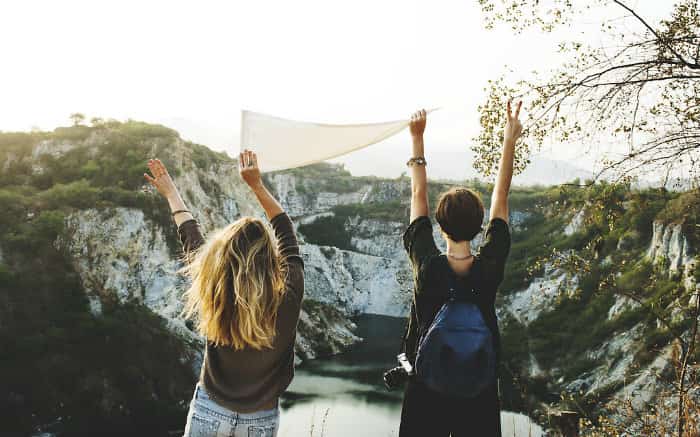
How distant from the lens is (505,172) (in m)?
2.60

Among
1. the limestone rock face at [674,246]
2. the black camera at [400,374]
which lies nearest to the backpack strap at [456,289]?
the black camera at [400,374]

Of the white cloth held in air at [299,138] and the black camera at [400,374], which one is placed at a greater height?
the white cloth held in air at [299,138]

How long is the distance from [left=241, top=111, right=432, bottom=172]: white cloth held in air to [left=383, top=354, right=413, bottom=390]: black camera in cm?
112

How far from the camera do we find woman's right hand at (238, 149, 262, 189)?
2496 mm

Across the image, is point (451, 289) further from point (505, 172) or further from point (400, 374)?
point (505, 172)

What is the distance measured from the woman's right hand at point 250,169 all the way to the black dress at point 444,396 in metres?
0.77

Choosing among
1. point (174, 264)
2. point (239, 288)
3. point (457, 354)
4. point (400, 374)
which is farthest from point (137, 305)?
point (457, 354)

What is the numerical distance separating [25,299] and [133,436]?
1020 cm

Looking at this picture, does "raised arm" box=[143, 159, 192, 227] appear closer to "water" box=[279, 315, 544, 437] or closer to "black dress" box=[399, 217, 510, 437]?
"black dress" box=[399, 217, 510, 437]

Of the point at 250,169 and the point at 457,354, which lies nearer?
the point at 457,354

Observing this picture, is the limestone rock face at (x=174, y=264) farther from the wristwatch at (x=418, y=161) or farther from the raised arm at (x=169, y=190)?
the wristwatch at (x=418, y=161)

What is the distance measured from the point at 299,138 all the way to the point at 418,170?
0.75 meters

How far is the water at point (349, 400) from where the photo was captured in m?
22.1

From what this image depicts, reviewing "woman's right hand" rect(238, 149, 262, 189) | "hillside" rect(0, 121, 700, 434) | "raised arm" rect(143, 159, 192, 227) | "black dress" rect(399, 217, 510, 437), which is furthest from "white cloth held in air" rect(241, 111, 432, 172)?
"hillside" rect(0, 121, 700, 434)
